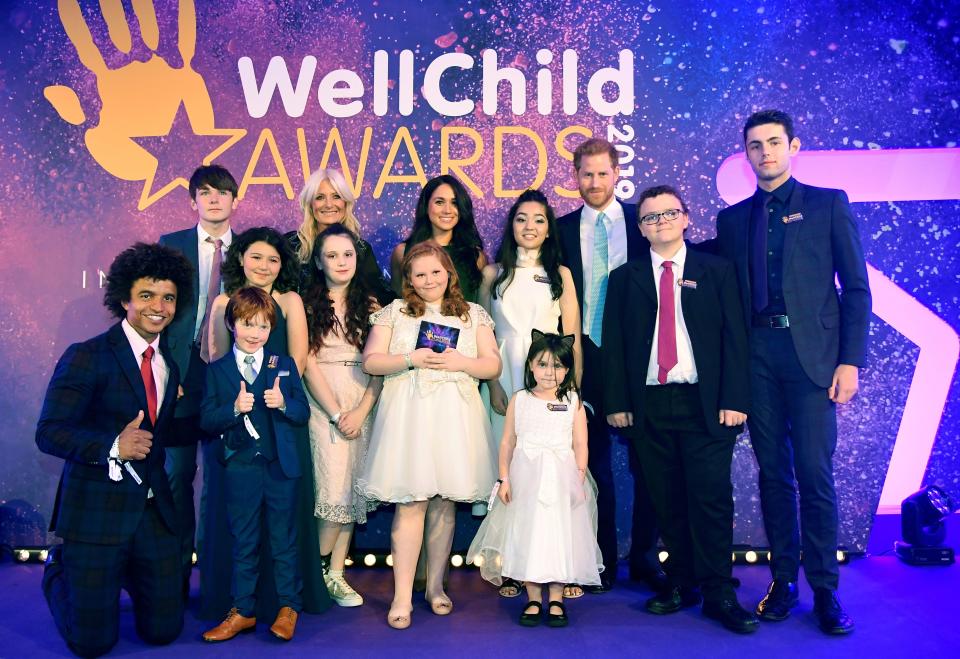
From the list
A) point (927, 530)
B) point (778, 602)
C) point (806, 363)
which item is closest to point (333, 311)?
point (806, 363)

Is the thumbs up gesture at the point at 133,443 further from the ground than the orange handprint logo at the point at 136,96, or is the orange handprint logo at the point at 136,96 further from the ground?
the orange handprint logo at the point at 136,96

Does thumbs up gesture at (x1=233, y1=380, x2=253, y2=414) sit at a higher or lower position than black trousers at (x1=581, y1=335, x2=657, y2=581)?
higher

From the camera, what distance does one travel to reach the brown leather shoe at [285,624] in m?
3.11

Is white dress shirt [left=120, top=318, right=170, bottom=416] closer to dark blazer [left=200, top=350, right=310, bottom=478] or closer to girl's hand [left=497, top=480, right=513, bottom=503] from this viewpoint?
dark blazer [left=200, top=350, right=310, bottom=478]

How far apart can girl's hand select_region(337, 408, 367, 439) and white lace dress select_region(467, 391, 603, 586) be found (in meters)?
0.72

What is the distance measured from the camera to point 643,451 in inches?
138

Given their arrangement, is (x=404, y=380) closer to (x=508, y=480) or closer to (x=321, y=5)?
(x=508, y=480)

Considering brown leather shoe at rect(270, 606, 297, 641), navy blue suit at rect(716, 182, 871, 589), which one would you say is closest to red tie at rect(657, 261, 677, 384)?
navy blue suit at rect(716, 182, 871, 589)

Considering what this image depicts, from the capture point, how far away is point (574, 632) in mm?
3240

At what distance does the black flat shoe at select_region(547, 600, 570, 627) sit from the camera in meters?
3.28

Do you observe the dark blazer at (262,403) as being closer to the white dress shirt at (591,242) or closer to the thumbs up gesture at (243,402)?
the thumbs up gesture at (243,402)

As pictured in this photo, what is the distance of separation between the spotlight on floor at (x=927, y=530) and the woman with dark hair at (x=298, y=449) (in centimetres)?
309

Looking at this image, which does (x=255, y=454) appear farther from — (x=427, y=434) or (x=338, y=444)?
(x=427, y=434)

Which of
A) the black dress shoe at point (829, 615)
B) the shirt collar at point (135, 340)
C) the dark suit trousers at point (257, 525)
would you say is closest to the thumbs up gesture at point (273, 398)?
the dark suit trousers at point (257, 525)
